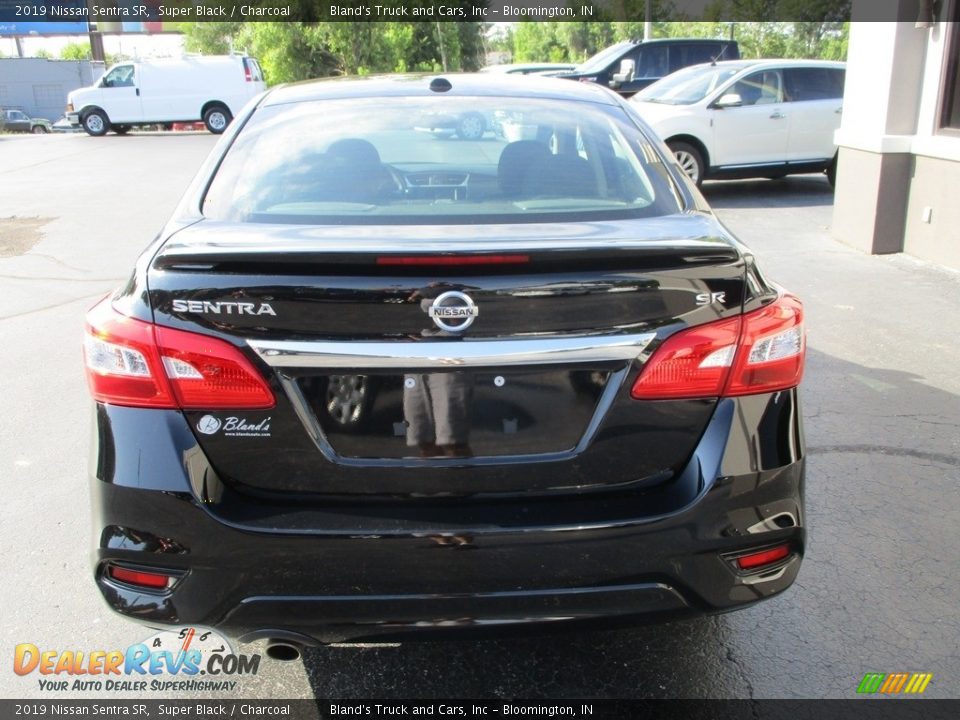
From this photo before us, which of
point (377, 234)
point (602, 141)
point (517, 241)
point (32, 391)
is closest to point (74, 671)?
point (377, 234)

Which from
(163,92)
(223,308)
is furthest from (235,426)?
(163,92)

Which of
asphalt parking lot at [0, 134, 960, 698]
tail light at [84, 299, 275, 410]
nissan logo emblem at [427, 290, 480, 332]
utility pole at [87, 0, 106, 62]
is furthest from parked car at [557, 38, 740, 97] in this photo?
utility pole at [87, 0, 106, 62]

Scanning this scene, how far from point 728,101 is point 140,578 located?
11611mm

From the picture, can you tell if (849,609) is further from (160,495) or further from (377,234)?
(160,495)

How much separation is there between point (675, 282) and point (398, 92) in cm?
168

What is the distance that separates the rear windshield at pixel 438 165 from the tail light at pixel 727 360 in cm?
54

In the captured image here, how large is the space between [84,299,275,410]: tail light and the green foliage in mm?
108456

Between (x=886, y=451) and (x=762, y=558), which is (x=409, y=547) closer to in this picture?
(x=762, y=558)

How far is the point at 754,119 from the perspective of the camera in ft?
41.2

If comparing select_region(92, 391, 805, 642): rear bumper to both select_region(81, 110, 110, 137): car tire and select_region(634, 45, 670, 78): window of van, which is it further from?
select_region(81, 110, 110, 137): car tire

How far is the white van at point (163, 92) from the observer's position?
2639 centimetres

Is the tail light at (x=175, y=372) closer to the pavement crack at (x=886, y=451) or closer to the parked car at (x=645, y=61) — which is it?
the pavement crack at (x=886, y=451)

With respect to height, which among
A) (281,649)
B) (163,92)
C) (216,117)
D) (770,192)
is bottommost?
(770,192)

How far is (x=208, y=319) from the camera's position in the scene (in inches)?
84.1
